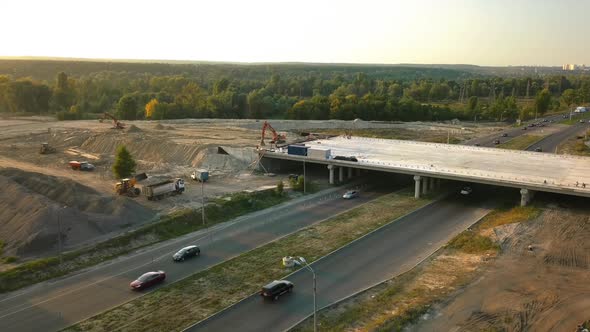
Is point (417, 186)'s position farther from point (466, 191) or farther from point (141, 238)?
point (141, 238)

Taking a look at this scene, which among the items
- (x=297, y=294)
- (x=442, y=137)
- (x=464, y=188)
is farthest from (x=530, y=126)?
(x=297, y=294)

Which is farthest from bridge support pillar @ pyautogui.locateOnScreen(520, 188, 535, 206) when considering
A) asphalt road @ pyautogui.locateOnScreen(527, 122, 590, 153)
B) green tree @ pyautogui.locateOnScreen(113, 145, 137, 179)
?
green tree @ pyautogui.locateOnScreen(113, 145, 137, 179)

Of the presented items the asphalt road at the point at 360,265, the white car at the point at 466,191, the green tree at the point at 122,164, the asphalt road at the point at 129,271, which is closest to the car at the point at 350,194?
the asphalt road at the point at 129,271

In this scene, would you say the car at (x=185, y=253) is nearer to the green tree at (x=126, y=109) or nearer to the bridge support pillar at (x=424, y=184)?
the bridge support pillar at (x=424, y=184)

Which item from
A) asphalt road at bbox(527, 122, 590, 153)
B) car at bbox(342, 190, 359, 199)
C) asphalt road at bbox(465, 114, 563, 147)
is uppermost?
asphalt road at bbox(527, 122, 590, 153)

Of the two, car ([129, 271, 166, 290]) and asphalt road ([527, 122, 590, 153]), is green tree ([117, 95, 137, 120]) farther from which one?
car ([129, 271, 166, 290])

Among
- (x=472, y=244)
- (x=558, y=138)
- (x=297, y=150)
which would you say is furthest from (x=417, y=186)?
(x=558, y=138)
